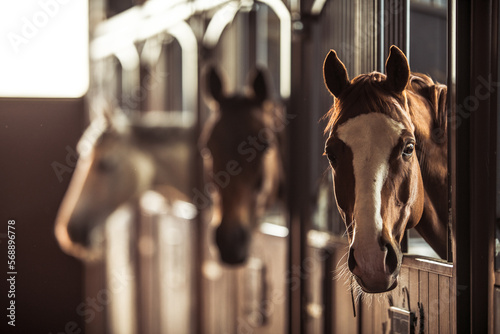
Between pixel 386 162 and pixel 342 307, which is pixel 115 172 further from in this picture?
pixel 386 162

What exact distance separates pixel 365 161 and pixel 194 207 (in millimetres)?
1449

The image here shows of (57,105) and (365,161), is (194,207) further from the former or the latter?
(365,161)

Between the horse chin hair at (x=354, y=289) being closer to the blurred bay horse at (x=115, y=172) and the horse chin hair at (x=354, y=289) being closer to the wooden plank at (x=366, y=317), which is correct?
the wooden plank at (x=366, y=317)

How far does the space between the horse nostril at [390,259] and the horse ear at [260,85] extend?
0.98 meters

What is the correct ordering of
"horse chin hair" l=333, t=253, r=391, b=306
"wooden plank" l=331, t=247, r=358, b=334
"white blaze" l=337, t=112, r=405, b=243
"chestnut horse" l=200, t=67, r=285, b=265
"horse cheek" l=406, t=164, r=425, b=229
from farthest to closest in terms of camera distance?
"chestnut horse" l=200, t=67, r=285, b=265
"wooden plank" l=331, t=247, r=358, b=334
"horse chin hair" l=333, t=253, r=391, b=306
"horse cheek" l=406, t=164, r=425, b=229
"white blaze" l=337, t=112, r=405, b=243

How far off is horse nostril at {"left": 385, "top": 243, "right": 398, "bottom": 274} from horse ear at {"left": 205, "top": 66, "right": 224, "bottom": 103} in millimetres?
1075

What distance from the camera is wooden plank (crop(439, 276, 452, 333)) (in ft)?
4.81

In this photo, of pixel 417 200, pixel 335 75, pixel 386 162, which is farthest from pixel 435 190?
pixel 335 75

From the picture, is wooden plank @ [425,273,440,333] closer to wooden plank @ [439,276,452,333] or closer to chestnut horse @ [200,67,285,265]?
wooden plank @ [439,276,452,333]

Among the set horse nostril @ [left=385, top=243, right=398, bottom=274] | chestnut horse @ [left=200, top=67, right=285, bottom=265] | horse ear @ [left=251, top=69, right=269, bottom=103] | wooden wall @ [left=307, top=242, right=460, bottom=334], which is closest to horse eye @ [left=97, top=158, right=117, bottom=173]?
chestnut horse @ [left=200, top=67, right=285, bottom=265]

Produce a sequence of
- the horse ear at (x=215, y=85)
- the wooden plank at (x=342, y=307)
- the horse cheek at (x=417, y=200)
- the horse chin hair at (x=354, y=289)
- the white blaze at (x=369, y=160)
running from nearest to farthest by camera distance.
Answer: the white blaze at (x=369, y=160)
the horse cheek at (x=417, y=200)
the horse chin hair at (x=354, y=289)
the wooden plank at (x=342, y=307)
the horse ear at (x=215, y=85)

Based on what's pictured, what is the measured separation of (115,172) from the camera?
250 cm

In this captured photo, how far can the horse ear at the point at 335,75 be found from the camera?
1.47m

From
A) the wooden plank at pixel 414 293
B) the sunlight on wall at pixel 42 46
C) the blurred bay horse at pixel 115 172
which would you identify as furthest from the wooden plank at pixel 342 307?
the sunlight on wall at pixel 42 46
